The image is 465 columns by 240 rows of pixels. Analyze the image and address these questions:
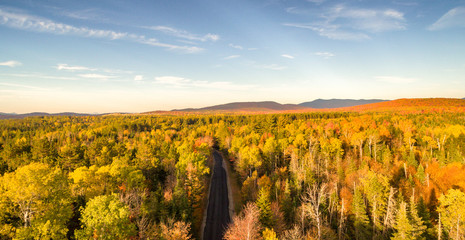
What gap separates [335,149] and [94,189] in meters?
65.9

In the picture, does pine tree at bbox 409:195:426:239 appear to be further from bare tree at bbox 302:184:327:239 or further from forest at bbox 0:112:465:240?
bare tree at bbox 302:184:327:239

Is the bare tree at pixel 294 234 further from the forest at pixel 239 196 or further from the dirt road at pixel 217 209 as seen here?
the dirt road at pixel 217 209

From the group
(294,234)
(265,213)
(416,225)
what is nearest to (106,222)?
(294,234)

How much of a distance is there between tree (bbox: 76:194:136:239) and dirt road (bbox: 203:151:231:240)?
765 inches

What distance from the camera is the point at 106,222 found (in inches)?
824

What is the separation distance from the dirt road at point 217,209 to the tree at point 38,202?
22624 mm

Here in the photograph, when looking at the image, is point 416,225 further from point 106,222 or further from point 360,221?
point 106,222

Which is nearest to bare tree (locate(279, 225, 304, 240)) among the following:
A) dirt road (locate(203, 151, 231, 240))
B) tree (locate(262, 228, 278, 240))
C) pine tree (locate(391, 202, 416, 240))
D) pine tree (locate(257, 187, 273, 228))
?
tree (locate(262, 228, 278, 240))

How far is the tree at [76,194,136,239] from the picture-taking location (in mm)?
20562

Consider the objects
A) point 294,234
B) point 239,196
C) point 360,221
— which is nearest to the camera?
point 294,234

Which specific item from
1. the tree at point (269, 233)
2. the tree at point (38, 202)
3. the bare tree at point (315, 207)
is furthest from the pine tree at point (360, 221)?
the tree at point (38, 202)

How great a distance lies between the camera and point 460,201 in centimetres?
3228

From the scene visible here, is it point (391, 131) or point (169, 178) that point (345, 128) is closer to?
point (391, 131)

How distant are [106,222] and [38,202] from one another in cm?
800
